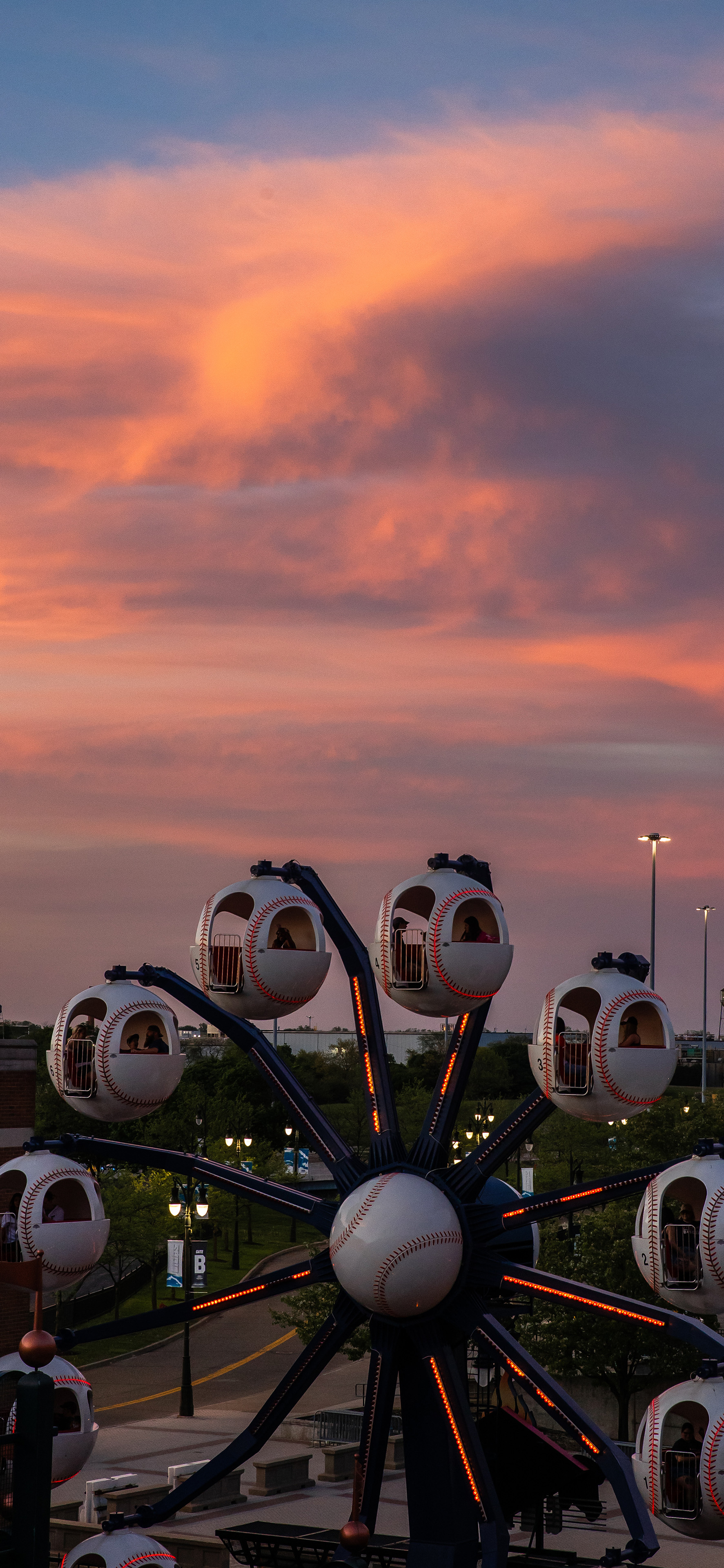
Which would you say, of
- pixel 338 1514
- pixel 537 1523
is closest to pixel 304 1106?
pixel 537 1523

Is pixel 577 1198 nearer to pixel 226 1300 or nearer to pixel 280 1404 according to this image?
pixel 280 1404

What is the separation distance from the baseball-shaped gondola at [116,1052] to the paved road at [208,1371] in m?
26.0

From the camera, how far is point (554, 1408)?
64.0ft

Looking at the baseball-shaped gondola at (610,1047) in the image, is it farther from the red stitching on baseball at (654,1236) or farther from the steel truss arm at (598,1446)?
the steel truss arm at (598,1446)

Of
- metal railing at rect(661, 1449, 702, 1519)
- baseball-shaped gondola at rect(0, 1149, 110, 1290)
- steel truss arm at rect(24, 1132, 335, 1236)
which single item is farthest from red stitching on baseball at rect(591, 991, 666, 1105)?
baseball-shaped gondola at rect(0, 1149, 110, 1290)

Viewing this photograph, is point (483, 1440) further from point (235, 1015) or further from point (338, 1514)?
point (338, 1514)

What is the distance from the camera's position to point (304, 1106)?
2297 cm

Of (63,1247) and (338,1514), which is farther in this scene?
(338,1514)

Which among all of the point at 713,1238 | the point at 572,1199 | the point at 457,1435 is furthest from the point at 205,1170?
the point at 713,1238

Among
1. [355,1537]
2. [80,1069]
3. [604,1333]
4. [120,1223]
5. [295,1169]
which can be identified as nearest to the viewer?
[355,1537]

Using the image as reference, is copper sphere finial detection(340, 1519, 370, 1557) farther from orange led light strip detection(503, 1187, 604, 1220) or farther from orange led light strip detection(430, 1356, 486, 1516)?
orange led light strip detection(503, 1187, 604, 1220)

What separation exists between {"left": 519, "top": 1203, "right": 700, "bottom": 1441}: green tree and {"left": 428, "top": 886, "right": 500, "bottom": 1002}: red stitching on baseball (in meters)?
19.7

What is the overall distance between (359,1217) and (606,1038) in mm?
3635

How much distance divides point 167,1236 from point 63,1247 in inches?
1633
